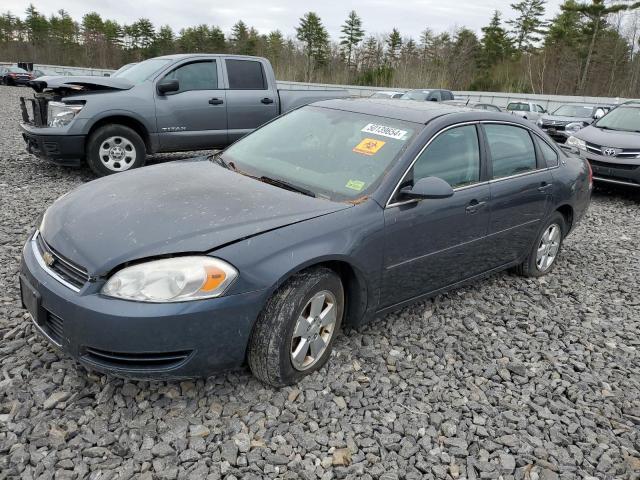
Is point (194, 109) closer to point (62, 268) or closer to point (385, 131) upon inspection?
point (385, 131)

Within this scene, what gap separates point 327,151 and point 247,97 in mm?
4967

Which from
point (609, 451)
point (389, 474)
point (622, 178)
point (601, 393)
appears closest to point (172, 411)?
point (389, 474)

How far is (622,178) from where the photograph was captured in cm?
816

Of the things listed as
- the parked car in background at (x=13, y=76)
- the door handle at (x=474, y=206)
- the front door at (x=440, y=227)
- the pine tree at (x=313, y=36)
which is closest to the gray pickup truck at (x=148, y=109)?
the front door at (x=440, y=227)

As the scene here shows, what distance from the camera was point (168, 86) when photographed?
7.02m

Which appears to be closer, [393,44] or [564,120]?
[564,120]

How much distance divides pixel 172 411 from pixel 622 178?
26.7 ft

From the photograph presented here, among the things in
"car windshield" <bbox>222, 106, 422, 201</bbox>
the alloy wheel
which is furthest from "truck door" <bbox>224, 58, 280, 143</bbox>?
the alloy wheel

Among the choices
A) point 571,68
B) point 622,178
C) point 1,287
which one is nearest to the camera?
point 1,287

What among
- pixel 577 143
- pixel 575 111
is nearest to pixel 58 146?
pixel 577 143

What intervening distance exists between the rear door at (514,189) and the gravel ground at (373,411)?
66 cm

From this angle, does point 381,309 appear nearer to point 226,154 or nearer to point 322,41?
point 226,154

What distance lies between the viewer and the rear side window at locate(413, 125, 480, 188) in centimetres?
329

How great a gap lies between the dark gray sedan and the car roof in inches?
0.7
